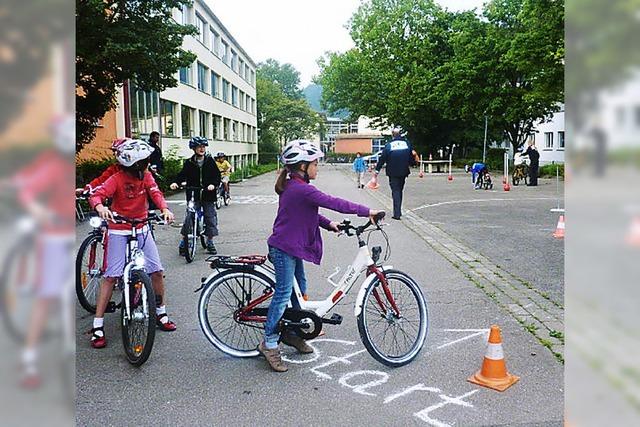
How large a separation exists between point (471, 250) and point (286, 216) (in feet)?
19.6

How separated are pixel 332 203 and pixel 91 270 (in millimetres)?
2945

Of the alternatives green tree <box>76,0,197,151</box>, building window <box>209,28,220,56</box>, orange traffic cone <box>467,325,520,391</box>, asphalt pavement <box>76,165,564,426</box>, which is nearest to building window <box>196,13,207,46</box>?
building window <box>209,28,220,56</box>

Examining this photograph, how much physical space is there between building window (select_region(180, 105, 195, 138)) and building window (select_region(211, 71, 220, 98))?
840cm

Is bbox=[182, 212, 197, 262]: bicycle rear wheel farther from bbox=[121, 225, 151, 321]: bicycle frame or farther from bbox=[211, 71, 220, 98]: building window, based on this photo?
bbox=[211, 71, 220, 98]: building window

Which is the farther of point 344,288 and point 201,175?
point 201,175

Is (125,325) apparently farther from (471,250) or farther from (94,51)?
(94,51)

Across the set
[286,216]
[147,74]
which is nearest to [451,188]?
[147,74]

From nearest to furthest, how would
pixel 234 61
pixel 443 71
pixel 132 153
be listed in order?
pixel 132 153
pixel 443 71
pixel 234 61

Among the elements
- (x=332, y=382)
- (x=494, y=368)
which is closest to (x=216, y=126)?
(x=332, y=382)

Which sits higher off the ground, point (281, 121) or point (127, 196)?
point (281, 121)

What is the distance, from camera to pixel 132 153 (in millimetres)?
5164

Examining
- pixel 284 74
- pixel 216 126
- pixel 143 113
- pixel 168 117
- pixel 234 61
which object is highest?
pixel 284 74
